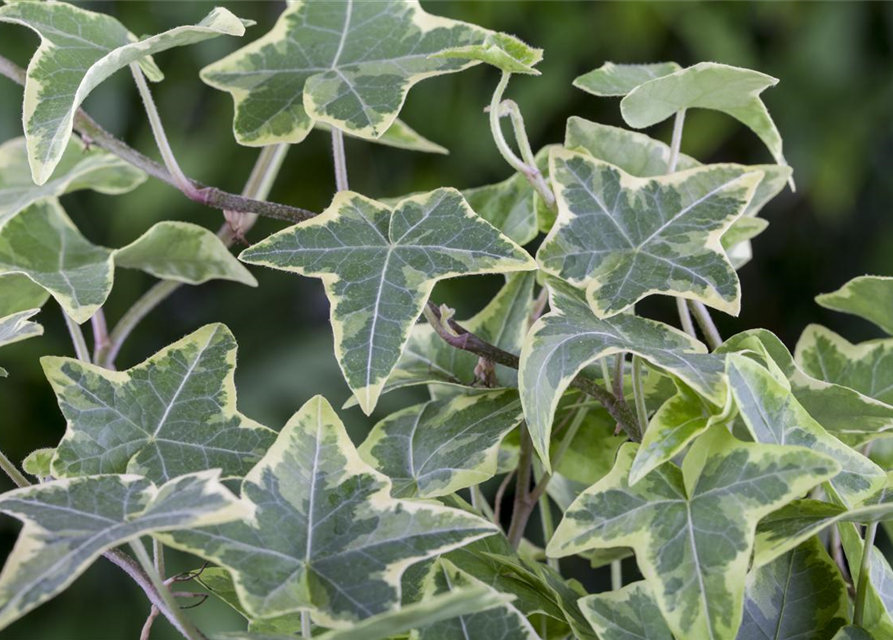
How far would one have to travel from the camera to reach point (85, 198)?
151 centimetres

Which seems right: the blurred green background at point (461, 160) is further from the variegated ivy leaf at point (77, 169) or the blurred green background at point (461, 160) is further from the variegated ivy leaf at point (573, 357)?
the variegated ivy leaf at point (573, 357)

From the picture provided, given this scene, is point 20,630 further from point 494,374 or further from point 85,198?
point 494,374

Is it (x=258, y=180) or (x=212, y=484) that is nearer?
(x=212, y=484)

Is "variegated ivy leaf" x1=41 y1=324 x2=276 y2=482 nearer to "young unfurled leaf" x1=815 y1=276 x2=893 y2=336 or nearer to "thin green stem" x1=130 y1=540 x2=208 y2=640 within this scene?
"thin green stem" x1=130 y1=540 x2=208 y2=640

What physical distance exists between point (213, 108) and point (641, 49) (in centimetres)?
68

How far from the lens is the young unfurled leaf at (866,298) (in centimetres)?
38

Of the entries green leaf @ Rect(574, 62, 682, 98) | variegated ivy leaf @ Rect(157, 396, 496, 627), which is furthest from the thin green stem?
green leaf @ Rect(574, 62, 682, 98)

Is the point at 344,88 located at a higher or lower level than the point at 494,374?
higher

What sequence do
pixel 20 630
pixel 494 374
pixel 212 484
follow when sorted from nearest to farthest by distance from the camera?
1. pixel 212 484
2. pixel 494 374
3. pixel 20 630

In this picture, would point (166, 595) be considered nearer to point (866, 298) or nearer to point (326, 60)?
point (326, 60)

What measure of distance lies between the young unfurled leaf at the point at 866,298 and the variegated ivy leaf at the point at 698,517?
140 millimetres

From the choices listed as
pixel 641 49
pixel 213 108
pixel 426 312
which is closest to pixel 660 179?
pixel 426 312

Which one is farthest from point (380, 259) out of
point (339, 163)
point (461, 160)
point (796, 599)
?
point (461, 160)

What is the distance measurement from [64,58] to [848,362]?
0.32 metres
